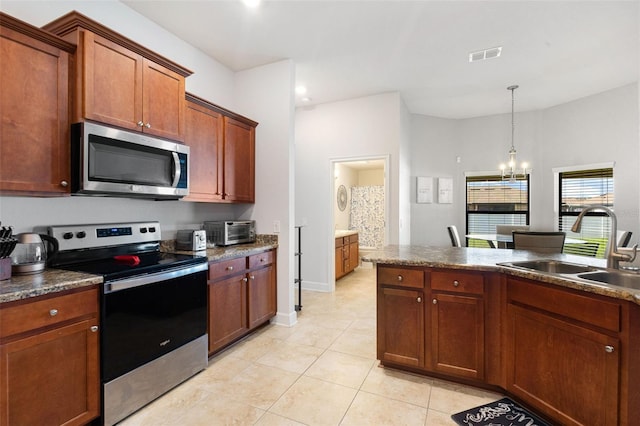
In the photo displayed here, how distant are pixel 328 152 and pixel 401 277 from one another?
115 inches

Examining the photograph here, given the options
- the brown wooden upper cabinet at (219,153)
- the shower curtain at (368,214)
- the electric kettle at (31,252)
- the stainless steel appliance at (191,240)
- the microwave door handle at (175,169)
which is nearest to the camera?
the electric kettle at (31,252)

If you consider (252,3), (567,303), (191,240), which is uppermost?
(252,3)

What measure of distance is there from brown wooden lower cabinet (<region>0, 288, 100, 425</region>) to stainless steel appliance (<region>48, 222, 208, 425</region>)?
69 millimetres

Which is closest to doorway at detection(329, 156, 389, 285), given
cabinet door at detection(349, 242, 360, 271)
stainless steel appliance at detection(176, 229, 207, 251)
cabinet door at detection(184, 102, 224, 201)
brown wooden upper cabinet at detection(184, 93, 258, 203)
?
cabinet door at detection(349, 242, 360, 271)

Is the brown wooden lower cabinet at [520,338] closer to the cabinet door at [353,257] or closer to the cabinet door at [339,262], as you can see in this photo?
the cabinet door at [339,262]

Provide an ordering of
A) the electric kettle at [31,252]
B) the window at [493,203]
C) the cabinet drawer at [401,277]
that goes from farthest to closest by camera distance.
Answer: the window at [493,203]
the cabinet drawer at [401,277]
the electric kettle at [31,252]

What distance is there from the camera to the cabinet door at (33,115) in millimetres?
1622

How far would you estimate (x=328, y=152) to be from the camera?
476 cm

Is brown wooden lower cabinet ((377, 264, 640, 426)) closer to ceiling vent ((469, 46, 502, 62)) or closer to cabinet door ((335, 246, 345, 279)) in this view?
ceiling vent ((469, 46, 502, 62))

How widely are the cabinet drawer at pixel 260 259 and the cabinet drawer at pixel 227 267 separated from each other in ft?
0.33

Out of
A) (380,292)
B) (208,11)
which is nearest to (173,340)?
(380,292)

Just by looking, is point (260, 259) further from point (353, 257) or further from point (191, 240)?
point (353, 257)

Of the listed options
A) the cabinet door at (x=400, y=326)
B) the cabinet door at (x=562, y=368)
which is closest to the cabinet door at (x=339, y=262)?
the cabinet door at (x=400, y=326)

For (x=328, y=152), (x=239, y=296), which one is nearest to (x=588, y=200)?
(x=328, y=152)
